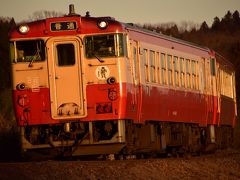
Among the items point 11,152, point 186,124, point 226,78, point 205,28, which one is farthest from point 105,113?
point 205,28

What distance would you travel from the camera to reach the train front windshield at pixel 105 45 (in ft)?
60.4

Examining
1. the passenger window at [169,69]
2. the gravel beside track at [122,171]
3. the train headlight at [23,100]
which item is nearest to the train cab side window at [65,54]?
the train headlight at [23,100]

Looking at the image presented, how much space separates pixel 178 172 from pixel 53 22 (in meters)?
4.77

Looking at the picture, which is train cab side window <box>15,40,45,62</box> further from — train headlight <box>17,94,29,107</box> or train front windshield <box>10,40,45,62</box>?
→ train headlight <box>17,94,29,107</box>

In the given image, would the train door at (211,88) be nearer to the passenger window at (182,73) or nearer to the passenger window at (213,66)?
the passenger window at (213,66)

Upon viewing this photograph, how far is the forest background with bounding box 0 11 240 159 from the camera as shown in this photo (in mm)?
30438

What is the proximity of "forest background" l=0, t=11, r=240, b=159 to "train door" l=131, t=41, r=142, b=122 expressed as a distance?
2.95 meters

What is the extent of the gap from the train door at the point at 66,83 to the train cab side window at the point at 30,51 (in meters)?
0.25

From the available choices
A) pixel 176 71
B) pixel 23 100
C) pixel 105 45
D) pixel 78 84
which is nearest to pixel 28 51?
pixel 23 100

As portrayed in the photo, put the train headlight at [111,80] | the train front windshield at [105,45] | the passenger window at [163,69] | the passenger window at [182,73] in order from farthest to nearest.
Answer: the passenger window at [182,73] < the passenger window at [163,69] < the train front windshield at [105,45] < the train headlight at [111,80]

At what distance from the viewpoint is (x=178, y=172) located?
52.8 ft

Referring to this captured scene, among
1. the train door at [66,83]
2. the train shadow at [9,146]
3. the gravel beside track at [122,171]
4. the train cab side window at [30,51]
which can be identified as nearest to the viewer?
the gravel beside track at [122,171]

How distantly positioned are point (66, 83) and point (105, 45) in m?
1.23

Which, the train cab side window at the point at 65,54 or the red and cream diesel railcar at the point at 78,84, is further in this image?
the train cab side window at the point at 65,54
